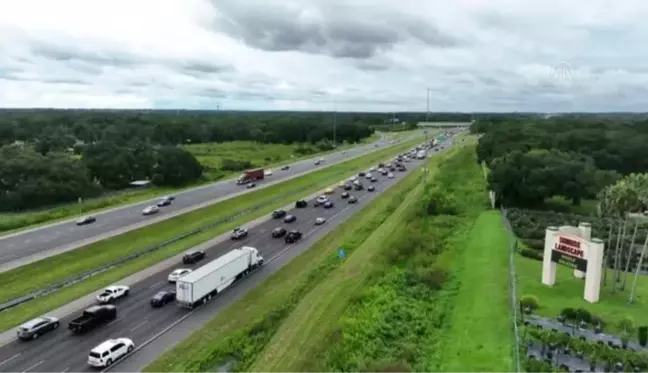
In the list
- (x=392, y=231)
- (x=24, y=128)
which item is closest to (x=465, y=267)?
(x=392, y=231)

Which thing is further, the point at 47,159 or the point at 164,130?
→ the point at 164,130

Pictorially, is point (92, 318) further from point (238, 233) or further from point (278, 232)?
point (278, 232)

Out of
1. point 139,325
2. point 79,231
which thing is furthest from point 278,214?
point 139,325

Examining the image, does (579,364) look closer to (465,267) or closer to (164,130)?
(465,267)

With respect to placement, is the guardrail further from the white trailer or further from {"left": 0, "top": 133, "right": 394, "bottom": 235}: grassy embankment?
{"left": 0, "top": 133, "right": 394, "bottom": 235}: grassy embankment

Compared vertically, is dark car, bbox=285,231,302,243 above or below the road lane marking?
above

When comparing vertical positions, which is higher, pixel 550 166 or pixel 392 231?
pixel 550 166

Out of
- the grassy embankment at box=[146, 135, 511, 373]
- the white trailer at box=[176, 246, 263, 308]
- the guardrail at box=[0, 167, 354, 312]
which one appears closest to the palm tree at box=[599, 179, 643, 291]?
the grassy embankment at box=[146, 135, 511, 373]
